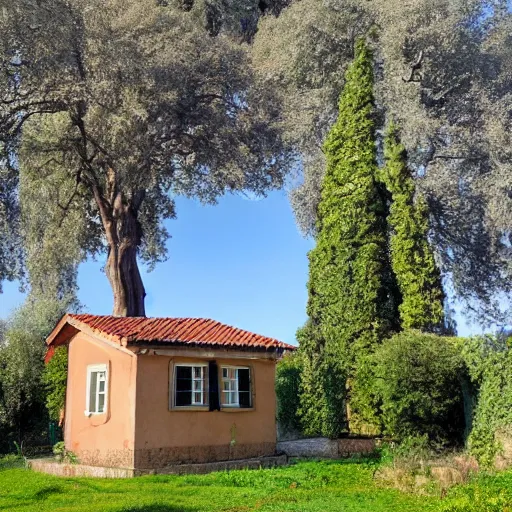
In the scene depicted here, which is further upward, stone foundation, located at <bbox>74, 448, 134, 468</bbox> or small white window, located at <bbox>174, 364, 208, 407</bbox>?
small white window, located at <bbox>174, 364, 208, 407</bbox>

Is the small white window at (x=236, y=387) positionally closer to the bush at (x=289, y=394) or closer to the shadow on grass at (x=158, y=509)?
the bush at (x=289, y=394)

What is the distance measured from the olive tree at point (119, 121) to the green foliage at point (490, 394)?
13348mm

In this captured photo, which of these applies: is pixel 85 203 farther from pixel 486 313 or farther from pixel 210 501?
pixel 210 501

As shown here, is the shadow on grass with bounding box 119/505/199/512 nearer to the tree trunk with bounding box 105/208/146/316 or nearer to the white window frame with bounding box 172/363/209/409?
the white window frame with bounding box 172/363/209/409

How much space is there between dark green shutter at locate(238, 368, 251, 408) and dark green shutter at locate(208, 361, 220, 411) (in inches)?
33.1

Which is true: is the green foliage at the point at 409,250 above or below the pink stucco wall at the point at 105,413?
above

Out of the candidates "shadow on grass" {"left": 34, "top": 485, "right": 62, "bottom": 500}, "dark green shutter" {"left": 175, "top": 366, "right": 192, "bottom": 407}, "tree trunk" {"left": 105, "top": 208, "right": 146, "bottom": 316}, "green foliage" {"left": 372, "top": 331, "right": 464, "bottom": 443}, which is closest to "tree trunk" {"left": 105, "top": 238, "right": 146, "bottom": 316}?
"tree trunk" {"left": 105, "top": 208, "right": 146, "bottom": 316}

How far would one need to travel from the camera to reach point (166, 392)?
1609 cm

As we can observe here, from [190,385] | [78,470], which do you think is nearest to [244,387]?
[190,385]

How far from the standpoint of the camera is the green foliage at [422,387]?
1716 centimetres

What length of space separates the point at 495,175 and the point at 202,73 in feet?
41.1

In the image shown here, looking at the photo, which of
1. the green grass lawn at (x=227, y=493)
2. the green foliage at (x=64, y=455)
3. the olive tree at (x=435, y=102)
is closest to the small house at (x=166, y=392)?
the green foliage at (x=64, y=455)

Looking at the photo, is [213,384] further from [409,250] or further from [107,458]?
[409,250]

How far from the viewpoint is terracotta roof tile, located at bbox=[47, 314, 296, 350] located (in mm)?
16013
